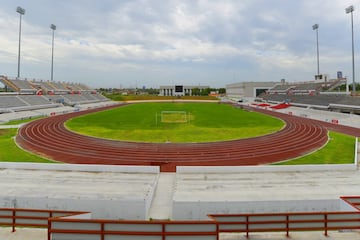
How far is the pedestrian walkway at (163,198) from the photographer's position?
10125 mm

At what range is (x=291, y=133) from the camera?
2739 cm

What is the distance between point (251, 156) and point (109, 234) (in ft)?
46.9

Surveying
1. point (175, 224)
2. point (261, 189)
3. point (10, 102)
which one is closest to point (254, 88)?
point (10, 102)

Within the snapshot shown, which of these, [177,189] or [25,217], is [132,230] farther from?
[177,189]

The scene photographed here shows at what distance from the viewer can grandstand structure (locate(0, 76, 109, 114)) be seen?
48.9m

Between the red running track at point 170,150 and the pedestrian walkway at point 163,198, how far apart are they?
1643mm

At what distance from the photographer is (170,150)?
2039 cm

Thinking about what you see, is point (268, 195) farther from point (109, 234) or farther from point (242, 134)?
point (242, 134)

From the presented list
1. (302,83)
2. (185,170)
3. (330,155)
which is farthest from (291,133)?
(302,83)

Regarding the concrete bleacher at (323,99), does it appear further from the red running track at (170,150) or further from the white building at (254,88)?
the red running track at (170,150)

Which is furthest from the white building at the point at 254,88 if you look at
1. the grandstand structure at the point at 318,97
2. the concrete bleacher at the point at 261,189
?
the concrete bleacher at the point at 261,189

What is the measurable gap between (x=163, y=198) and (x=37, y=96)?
58.8m

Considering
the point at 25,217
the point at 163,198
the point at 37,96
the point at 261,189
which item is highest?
the point at 37,96

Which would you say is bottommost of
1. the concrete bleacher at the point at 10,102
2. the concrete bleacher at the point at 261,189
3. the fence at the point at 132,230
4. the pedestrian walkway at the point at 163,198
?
the pedestrian walkway at the point at 163,198
